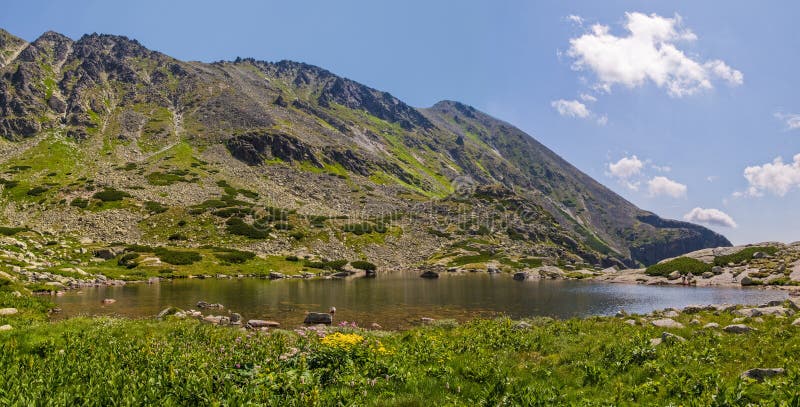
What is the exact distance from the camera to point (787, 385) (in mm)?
8141

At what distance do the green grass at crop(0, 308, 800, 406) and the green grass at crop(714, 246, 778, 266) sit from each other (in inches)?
2859

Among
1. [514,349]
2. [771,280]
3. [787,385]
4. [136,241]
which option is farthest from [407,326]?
[136,241]

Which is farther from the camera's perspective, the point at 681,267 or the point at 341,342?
the point at 681,267

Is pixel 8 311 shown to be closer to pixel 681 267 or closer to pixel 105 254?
pixel 105 254

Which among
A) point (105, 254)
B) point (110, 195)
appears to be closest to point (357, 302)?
point (105, 254)

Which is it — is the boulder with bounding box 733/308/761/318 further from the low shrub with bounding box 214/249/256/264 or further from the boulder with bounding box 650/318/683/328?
the low shrub with bounding box 214/249/256/264

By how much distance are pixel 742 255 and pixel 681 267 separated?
1098 cm

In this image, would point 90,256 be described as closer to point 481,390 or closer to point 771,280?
point 481,390

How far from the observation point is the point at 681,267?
75562mm

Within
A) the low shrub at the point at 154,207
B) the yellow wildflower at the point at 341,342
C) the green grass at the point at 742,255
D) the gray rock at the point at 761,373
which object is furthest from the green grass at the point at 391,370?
the low shrub at the point at 154,207

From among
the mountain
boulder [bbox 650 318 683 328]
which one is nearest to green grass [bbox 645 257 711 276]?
the mountain

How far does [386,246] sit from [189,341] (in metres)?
92.5

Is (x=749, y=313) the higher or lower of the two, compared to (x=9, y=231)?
lower

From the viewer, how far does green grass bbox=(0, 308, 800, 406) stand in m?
7.58
